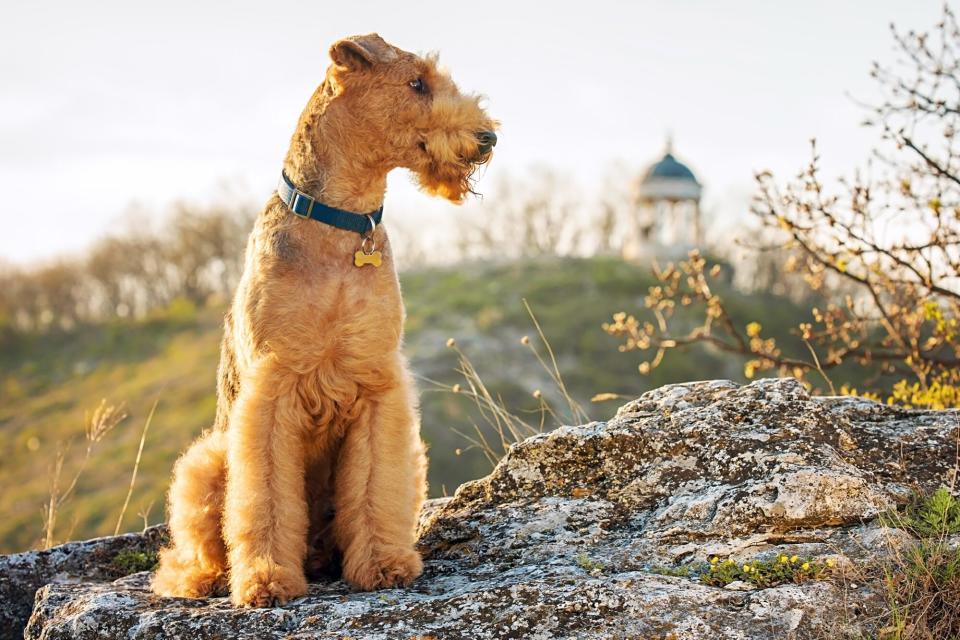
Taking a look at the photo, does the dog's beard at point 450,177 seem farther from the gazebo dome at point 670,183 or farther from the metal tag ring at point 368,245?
the gazebo dome at point 670,183

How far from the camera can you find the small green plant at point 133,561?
4234 millimetres

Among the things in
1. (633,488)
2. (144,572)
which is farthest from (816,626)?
(144,572)

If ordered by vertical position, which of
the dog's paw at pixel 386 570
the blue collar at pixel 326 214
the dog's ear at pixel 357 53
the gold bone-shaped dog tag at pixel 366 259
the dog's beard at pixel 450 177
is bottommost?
the dog's paw at pixel 386 570

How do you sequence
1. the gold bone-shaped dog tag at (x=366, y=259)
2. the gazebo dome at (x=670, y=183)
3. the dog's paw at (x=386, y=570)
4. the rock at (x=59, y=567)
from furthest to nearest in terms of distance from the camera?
the gazebo dome at (x=670, y=183), the rock at (x=59, y=567), the gold bone-shaped dog tag at (x=366, y=259), the dog's paw at (x=386, y=570)

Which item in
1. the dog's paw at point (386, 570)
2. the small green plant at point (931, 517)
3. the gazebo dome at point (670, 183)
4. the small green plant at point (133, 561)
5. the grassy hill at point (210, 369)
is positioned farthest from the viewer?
the gazebo dome at point (670, 183)

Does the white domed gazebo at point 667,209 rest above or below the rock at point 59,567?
above

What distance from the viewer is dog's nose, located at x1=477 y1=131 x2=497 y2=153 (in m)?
3.52

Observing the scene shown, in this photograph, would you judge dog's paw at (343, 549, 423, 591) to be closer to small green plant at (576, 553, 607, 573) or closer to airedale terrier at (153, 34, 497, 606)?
airedale terrier at (153, 34, 497, 606)

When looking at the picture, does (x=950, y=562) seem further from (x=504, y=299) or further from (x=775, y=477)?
(x=504, y=299)

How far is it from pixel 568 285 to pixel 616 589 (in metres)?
28.9

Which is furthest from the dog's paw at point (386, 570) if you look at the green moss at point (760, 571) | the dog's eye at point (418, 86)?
the dog's eye at point (418, 86)

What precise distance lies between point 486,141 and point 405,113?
1.14 ft

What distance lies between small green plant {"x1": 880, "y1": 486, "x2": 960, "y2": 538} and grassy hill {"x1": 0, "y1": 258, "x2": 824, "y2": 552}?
17.2 meters

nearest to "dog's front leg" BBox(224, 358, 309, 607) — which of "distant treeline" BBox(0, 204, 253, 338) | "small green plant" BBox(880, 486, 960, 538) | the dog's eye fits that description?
the dog's eye
